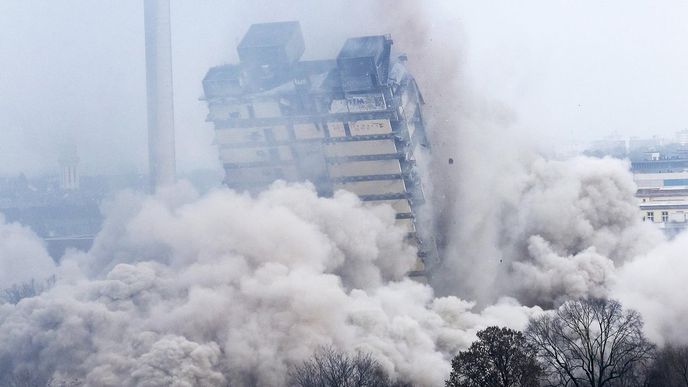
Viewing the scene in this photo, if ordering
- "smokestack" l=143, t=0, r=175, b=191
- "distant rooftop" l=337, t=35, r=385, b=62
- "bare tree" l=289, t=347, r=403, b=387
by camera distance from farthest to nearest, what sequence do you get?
"smokestack" l=143, t=0, r=175, b=191
"distant rooftop" l=337, t=35, r=385, b=62
"bare tree" l=289, t=347, r=403, b=387

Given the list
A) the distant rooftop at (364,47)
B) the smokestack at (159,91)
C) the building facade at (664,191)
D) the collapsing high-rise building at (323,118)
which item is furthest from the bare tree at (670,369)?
the smokestack at (159,91)

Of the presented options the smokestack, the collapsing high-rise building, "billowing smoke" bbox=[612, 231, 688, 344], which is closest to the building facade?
"billowing smoke" bbox=[612, 231, 688, 344]

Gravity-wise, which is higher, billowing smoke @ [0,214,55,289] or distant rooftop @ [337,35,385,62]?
distant rooftop @ [337,35,385,62]

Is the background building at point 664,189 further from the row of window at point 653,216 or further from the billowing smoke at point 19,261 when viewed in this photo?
the billowing smoke at point 19,261

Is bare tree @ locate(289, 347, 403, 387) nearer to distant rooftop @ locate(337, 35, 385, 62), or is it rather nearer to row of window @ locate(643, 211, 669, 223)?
distant rooftop @ locate(337, 35, 385, 62)

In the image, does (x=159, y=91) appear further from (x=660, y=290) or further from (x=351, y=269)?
(x=660, y=290)

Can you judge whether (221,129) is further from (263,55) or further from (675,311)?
(675,311)
